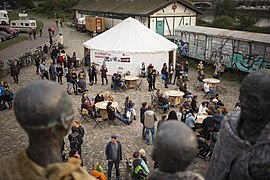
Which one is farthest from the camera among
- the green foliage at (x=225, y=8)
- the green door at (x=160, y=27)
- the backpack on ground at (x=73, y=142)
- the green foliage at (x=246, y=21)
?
the green foliage at (x=225, y=8)

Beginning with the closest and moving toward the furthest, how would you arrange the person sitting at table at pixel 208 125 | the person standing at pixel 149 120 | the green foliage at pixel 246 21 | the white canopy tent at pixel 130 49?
the person sitting at table at pixel 208 125
the person standing at pixel 149 120
the white canopy tent at pixel 130 49
the green foliage at pixel 246 21

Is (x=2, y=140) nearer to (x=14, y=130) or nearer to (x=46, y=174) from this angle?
(x=14, y=130)

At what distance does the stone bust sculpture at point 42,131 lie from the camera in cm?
156

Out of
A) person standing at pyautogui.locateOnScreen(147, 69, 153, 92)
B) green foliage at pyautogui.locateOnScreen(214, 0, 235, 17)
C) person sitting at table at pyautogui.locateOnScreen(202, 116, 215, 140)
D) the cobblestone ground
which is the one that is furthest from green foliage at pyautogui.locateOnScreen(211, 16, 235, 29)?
person sitting at table at pyautogui.locateOnScreen(202, 116, 215, 140)

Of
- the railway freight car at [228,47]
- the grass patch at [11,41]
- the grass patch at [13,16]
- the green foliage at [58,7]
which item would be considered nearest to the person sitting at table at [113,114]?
the railway freight car at [228,47]

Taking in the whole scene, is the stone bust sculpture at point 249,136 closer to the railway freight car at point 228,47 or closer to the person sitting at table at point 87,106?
the person sitting at table at point 87,106

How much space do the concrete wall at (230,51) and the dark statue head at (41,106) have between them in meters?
19.1

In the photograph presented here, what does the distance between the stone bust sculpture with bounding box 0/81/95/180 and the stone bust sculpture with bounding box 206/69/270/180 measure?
127cm

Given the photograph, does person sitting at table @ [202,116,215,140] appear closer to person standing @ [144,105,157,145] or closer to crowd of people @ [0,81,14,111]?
person standing @ [144,105,157,145]

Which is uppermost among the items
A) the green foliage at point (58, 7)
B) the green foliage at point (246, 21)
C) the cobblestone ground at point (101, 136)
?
the green foliage at point (58, 7)

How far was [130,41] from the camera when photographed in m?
22.8

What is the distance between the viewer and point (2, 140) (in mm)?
11992

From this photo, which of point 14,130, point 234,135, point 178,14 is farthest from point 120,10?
point 234,135

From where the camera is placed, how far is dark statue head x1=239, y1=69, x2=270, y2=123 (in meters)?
2.19
